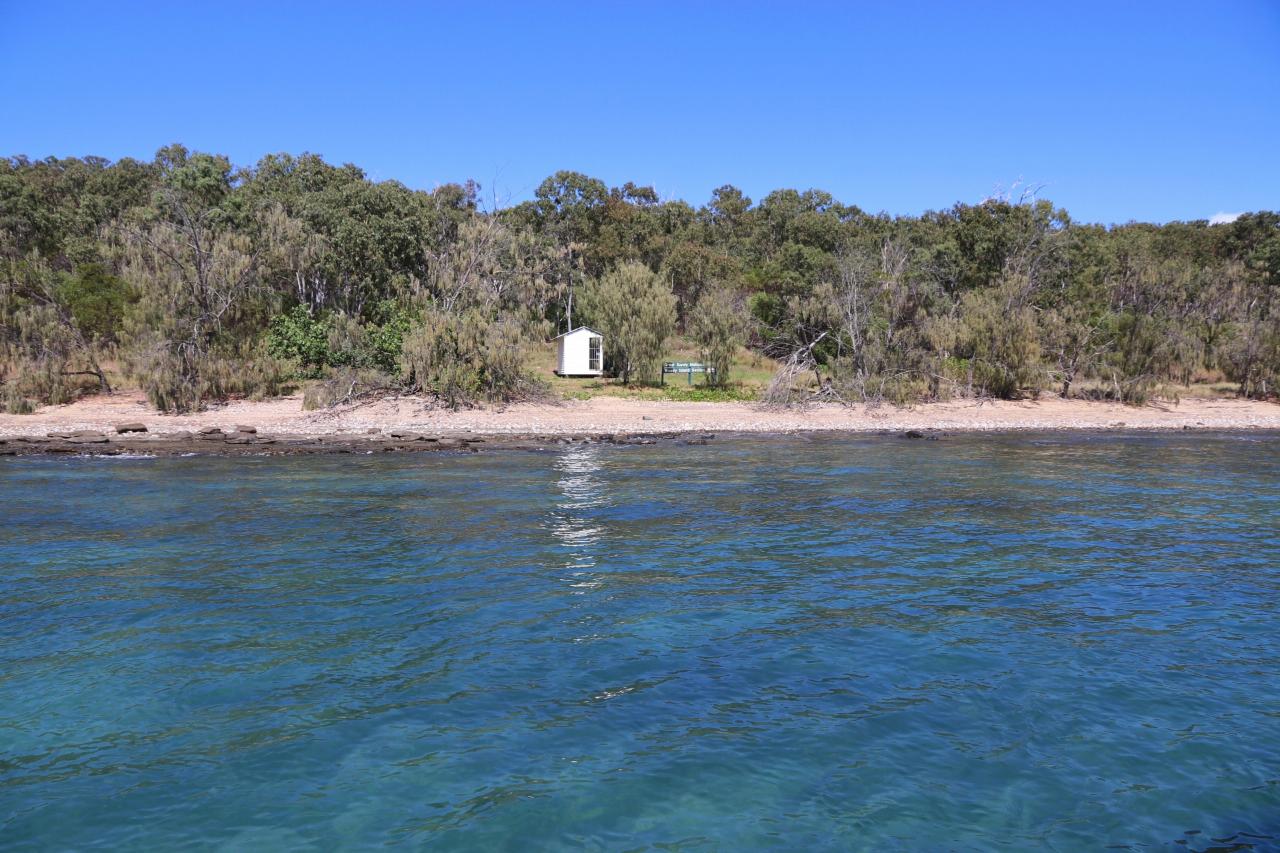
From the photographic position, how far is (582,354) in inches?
2010

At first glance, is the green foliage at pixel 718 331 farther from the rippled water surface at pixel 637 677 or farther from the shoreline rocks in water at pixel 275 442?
the rippled water surface at pixel 637 677

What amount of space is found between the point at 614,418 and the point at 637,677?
28967mm

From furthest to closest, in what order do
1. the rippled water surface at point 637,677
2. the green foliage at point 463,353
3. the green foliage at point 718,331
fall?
the green foliage at point 718,331 < the green foliage at point 463,353 < the rippled water surface at point 637,677

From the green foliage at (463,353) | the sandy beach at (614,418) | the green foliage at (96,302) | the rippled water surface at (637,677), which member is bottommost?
the rippled water surface at (637,677)

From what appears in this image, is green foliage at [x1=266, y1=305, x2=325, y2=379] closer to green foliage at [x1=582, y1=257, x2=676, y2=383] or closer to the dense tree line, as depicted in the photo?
the dense tree line

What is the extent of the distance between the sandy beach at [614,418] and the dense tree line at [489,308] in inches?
43.8

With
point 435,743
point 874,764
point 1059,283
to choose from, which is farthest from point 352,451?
point 1059,283

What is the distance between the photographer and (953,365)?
43.8m

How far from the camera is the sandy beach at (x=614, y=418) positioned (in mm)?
34844

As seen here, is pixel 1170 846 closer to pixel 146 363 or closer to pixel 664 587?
pixel 664 587

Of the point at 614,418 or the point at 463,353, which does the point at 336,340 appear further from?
the point at 614,418

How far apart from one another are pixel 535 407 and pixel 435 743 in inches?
1253

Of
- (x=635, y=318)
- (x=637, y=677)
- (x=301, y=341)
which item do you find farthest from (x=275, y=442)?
(x=637, y=677)

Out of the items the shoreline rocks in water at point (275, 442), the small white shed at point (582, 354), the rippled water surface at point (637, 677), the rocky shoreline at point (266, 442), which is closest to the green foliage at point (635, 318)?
the small white shed at point (582, 354)
